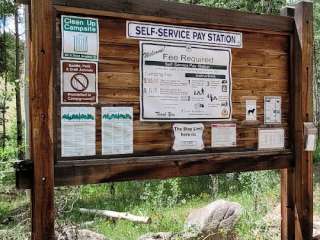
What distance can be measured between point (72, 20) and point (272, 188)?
725 cm

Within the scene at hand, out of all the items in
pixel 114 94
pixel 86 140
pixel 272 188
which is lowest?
pixel 272 188

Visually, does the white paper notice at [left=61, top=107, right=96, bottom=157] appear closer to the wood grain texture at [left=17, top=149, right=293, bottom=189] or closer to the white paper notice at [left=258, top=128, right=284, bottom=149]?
the wood grain texture at [left=17, top=149, right=293, bottom=189]

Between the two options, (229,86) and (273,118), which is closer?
(229,86)

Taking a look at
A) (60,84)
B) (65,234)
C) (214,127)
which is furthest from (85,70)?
(65,234)

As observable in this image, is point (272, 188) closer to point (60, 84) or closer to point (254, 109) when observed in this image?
point (254, 109)

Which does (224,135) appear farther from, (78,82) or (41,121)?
(41,121)

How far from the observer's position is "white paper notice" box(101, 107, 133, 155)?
3629 mm

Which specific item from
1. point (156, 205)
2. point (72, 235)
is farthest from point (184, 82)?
point (156, 205)

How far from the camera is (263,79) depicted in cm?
450

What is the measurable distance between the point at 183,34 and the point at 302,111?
151 centimetres

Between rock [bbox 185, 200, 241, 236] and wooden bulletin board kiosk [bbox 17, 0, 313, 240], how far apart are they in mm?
2266

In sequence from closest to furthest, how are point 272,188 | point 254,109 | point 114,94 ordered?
point 114,94 < point 254,109 < point 272,188

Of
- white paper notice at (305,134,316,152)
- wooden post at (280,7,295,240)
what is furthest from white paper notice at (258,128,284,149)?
white paper notice at (305,134,316,152)

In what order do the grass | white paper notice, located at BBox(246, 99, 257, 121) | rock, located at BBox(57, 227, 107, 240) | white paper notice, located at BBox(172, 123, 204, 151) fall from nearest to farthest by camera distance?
white paper notice, located at BBox(172, 123, 204, 151) < white paper notice, located at BBox(246, 99, 257, 121) < rock, located at BBox(57, 227, 107, 240) < the grass
